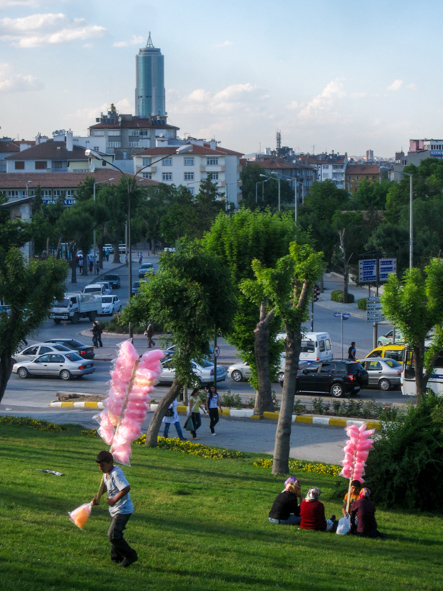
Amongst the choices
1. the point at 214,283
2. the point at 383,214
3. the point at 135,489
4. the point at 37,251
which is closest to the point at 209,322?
the point at 214,283

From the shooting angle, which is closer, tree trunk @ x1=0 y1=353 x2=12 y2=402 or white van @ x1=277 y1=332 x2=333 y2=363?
tree trunk @ x1=0 y1=353 x2=12 y2=402

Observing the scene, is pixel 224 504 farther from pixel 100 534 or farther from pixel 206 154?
pixel 206 154

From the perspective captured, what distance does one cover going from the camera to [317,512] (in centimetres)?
1047

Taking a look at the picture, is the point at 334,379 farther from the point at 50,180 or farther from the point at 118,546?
the point at 50,180

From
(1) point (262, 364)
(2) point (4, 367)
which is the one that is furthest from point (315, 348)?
(2) point (4, 367)

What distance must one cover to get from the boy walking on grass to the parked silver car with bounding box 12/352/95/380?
22962 millimetres

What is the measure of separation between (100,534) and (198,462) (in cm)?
718

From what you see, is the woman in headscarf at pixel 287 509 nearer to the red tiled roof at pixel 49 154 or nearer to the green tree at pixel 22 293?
the green tree at pixel 22 293

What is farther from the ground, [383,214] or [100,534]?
[383,214]

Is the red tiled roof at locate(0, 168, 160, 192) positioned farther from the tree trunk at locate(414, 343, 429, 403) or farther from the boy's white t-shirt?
the boy's white t-shirt

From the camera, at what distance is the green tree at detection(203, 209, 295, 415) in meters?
24.1

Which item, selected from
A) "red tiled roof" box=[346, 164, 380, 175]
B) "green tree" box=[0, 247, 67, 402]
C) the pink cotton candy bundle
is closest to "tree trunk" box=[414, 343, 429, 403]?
the pink cotton candy bundle

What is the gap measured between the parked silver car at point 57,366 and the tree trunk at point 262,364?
967cm

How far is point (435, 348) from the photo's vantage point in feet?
64.6
